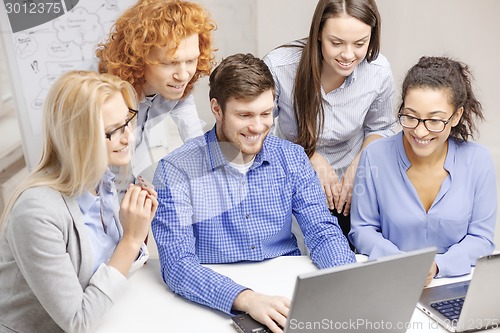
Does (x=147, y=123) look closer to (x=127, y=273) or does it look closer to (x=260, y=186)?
(x=260, y=186)

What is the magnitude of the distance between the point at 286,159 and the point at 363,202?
246 millimetres

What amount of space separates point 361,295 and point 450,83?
2.60 feet

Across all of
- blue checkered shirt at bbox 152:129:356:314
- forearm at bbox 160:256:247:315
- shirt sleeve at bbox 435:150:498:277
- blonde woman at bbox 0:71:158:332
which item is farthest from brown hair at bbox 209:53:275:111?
shirt sleeve at bbox 435:150:498:277

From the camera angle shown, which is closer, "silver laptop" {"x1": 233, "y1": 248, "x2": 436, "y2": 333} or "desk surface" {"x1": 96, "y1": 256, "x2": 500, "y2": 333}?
"silver laptop" {"x1": 233, "y1": 248, "x2": 436, "y2": 333}

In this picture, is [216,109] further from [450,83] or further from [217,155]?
[450,83]

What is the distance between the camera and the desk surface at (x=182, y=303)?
1341mm

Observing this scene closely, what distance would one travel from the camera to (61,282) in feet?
4.19

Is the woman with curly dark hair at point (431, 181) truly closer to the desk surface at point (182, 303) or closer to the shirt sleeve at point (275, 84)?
the desk surface at point (182, 303)

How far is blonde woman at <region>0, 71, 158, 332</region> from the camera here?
1.27 meters

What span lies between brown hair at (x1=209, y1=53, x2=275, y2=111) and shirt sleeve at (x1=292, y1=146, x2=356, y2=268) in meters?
0.26

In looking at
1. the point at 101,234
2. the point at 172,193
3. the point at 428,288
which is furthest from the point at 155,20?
the point at 428,288

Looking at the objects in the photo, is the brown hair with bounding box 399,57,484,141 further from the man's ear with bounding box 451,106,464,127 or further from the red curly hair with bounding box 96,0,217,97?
the red curly hair with bounding box 96,0,217,97

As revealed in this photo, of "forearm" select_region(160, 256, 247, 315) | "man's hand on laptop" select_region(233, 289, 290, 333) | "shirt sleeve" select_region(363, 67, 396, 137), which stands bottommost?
"forearm" select_region(160, 256, 247, 315)

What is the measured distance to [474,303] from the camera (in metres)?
1.26
